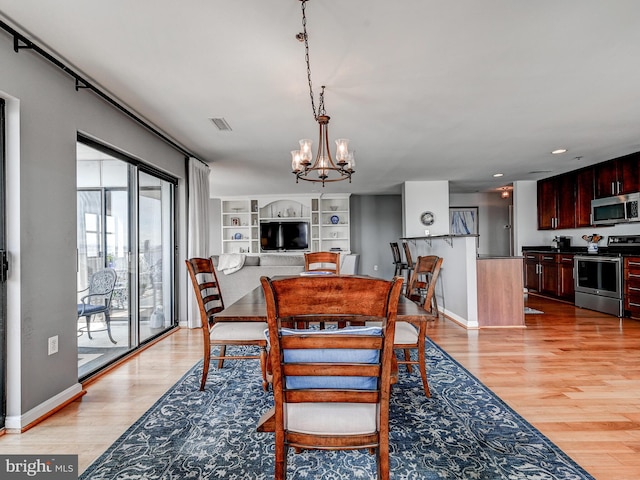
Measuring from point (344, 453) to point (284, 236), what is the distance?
7368 millimetres

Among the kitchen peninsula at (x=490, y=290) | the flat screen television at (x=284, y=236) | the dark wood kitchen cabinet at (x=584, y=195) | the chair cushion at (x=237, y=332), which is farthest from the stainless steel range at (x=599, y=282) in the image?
the flat screen television at (x=284, y=236)

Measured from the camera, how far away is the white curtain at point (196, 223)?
477 centimetres

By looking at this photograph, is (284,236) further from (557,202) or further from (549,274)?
(557,202)

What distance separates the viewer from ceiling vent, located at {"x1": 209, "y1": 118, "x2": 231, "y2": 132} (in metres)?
3.68

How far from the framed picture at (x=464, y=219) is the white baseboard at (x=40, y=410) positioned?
8.83m

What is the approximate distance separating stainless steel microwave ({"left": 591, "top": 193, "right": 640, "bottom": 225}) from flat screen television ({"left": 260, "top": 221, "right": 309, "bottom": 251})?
5.85 meters

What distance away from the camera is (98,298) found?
3.27m

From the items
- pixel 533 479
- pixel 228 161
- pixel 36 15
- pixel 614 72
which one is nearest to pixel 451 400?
pixel 533 479

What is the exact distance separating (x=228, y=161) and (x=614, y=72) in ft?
15.1

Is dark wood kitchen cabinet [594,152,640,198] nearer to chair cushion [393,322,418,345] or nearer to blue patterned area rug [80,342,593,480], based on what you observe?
blue patterned area rug [80,342,593,480]

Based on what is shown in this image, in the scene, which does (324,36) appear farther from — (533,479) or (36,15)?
(533,479)

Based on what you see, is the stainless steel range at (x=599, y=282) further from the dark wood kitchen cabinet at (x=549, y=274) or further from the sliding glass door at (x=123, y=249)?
the sliding glass door at (x=123, y=249)

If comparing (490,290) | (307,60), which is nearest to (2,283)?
(307,60)

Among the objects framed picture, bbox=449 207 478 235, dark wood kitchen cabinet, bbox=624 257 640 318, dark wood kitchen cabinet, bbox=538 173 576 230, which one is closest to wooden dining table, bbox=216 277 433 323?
dark wood kitchen cabinet, bbox=624 257 640 318
